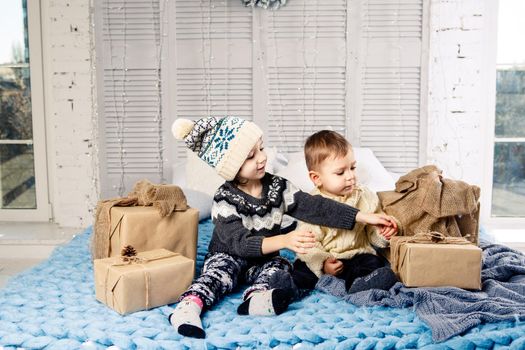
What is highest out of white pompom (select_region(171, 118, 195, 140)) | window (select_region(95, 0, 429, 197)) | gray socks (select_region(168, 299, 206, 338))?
window (select_region(95, 0, 429, 197))

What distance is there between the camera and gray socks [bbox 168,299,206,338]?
4.36 ft

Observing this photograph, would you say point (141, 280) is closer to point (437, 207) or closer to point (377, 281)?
point (377, 281)

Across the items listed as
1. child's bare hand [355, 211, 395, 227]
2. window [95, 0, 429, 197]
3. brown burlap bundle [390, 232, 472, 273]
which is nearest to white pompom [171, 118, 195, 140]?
child's bare hand [355, 211, 395, 227]

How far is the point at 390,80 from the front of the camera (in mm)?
3316

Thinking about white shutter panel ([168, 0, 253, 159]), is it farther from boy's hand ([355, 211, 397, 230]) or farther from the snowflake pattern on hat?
boy's hand ([355, 211, 397, 230])

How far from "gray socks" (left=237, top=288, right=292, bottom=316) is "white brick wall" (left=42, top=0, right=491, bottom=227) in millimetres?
2137

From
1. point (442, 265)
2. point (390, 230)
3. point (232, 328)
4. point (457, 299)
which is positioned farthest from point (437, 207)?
point (232, 328)

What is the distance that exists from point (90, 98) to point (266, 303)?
235 cm

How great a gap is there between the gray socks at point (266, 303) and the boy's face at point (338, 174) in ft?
1.70

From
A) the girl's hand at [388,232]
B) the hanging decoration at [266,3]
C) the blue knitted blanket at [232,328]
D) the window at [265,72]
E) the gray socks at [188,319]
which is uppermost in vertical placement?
the hanging decoration at [266,3]

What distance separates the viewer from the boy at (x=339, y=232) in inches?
70.9

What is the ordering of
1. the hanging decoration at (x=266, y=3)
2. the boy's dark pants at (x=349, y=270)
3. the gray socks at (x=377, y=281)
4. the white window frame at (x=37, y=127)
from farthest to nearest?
the white window frame at (x=37, y=127) < the hanging decoration at (x=266, y=3) < the boy's dark pants at (x=349, y=270) < the gray socks at (x=377, y=281)

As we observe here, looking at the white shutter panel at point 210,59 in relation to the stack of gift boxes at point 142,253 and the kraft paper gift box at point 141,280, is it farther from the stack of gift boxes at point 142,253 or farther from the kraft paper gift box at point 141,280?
the kraft paper gift box at point 141,280

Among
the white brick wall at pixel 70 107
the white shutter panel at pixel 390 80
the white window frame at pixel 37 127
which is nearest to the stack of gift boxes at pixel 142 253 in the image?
the white brick wall at pixel 70 107
